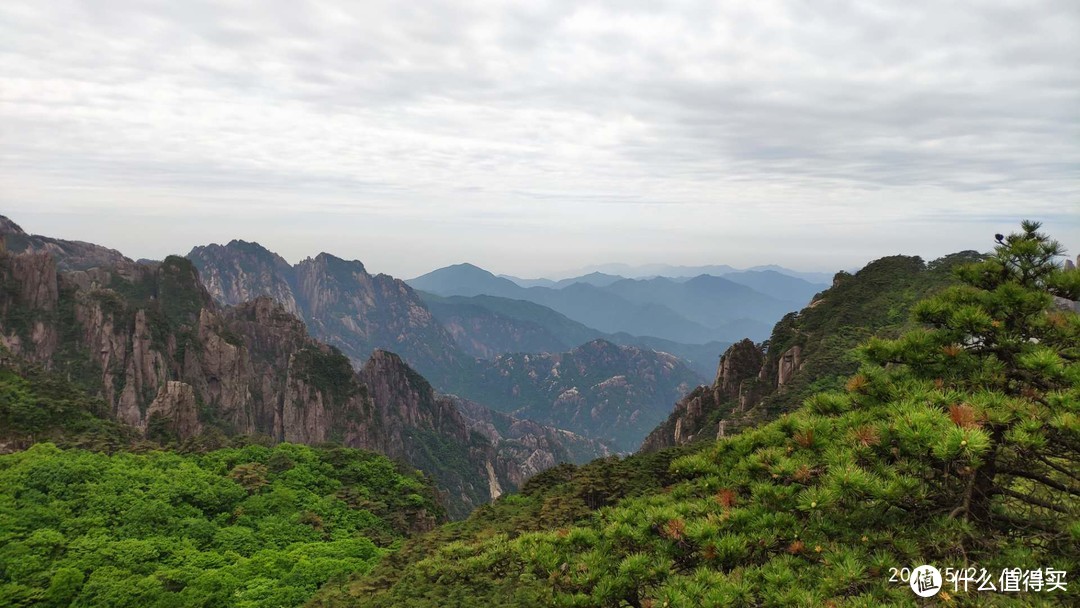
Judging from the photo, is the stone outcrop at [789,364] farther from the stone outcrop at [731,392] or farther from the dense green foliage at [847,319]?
the dense green foliage at [847,319]

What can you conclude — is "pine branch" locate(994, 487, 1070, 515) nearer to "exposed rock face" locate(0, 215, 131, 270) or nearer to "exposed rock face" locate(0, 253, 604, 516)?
"exposed rock face" locate(0, 253, 604, 516)

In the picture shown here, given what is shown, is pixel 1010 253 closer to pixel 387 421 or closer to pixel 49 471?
pixel 49 471

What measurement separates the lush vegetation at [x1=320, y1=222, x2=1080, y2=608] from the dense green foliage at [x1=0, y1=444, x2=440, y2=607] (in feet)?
69.0

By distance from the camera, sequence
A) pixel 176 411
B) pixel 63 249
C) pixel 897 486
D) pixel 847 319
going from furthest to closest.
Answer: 1. pixel 63 249
2. pixel 176 411
3. pixel 847 319
4. pixel 897 486

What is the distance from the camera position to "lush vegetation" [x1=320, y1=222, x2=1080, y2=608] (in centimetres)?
718

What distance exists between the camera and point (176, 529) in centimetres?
3008

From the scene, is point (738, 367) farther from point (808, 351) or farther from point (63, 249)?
point (63, 249)

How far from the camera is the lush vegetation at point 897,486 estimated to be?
7.18m

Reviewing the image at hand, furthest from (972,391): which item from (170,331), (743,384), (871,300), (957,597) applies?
(170,331)

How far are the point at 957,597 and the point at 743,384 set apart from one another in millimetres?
73144

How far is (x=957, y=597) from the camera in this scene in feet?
21.9

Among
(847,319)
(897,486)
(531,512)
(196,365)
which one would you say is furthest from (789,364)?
(196,365)

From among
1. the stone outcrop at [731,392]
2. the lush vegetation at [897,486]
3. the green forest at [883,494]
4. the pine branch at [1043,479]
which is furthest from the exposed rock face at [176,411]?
the pine branch at [1043,479]

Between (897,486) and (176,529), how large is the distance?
3533 centimetres
